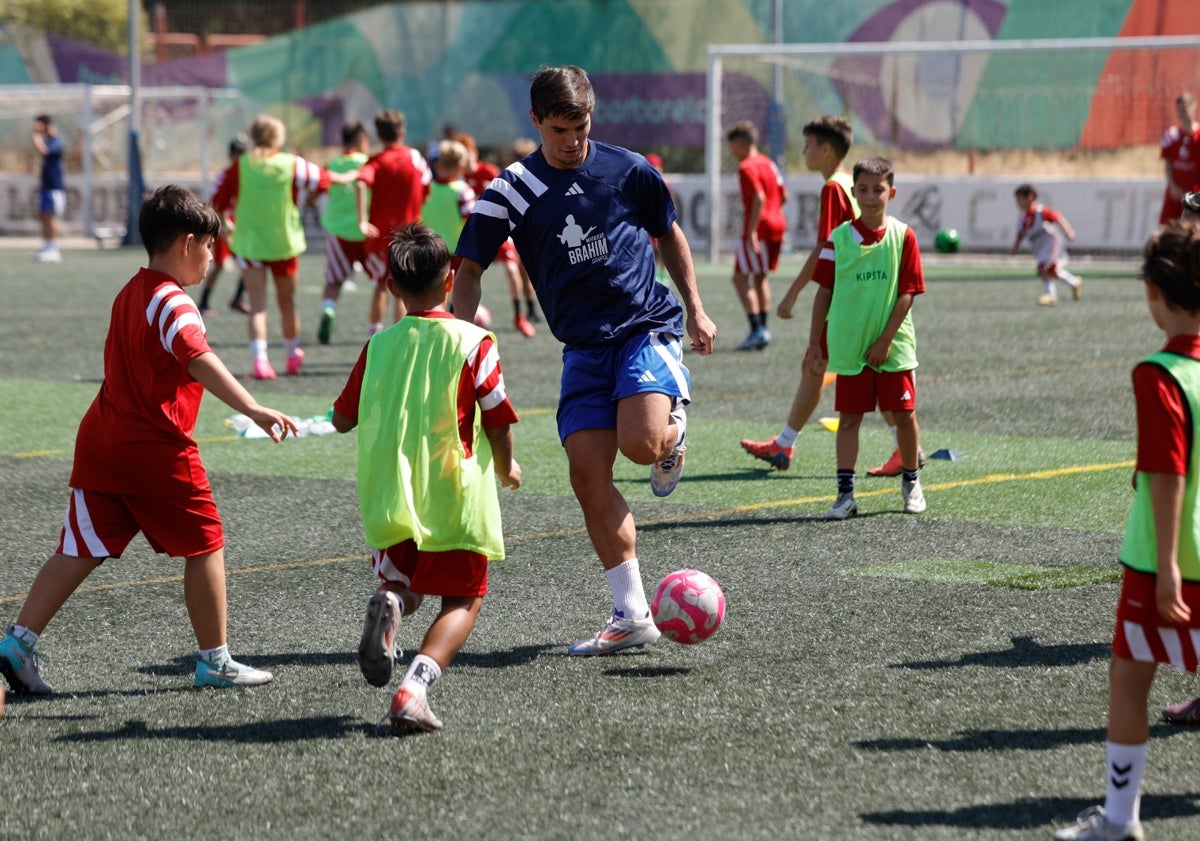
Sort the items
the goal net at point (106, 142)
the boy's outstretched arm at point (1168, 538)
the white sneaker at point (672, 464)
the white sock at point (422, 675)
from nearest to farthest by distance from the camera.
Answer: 1. the boy's outstretched arm at point (1168, 538)
2. the white sock at point (422, 675)
3. the white sneaker at point (672, 464)
4. the goal net at point (106, 142)

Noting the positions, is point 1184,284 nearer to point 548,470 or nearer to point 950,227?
point 548,470

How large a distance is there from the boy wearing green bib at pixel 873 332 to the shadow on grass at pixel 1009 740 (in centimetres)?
346

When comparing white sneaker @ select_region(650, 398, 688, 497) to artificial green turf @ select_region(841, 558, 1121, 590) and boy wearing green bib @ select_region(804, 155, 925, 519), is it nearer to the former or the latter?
artificial green turf @ select_region(841, 558, 1121, 590)

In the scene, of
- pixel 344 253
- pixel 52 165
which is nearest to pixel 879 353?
pixel 344 253

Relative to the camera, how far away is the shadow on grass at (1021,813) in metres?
4.20

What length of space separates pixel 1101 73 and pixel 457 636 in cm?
2653

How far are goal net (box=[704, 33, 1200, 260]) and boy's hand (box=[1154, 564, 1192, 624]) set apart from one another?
2433 centimetres

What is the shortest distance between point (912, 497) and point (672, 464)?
98.5 inches

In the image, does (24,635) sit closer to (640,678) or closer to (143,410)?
(143,410)

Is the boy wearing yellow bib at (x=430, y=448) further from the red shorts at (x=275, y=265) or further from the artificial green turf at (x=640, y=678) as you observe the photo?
the red shorts at (x=275, y=265)

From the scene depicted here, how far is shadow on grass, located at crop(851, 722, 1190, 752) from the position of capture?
15.7 feet

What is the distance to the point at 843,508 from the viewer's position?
8391 millimetres

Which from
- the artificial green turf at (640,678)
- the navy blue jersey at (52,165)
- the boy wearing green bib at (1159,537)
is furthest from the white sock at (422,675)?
the navy blue jersey at (52,165)

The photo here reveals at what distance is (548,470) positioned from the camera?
32.4 ft
